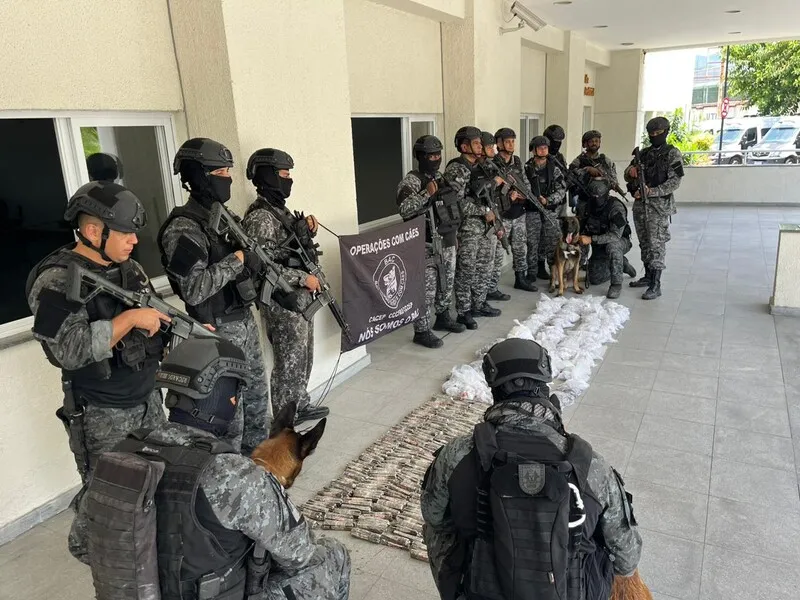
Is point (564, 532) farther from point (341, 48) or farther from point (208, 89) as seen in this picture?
point (341, 48)

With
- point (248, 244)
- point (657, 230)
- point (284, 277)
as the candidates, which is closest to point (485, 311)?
point (657, 230)

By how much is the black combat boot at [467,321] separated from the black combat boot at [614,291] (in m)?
1.93

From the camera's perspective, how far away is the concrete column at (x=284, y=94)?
385 centimetres

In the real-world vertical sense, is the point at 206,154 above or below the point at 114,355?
above

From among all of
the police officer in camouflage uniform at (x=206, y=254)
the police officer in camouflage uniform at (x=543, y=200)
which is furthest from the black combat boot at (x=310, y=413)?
the police officer in camouflage uniform at (x=543, y=200)

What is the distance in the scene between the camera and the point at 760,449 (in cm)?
383

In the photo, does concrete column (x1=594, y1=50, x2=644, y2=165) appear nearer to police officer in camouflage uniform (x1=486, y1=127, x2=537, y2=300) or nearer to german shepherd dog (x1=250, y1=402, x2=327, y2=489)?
police officer in camouflage uniform (x1=486, y1=127, x2=537, y2=300)

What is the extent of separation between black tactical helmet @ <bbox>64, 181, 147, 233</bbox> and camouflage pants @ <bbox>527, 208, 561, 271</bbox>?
6.20m

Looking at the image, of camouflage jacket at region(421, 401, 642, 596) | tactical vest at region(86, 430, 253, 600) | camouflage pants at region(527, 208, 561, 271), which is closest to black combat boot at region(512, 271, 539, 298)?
camouflage pants at region(527, 208, 561, 271)

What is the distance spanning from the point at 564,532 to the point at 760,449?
2.88 meters

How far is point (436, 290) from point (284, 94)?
2749mm

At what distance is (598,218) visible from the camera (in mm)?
7695

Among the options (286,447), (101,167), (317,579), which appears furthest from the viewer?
(101,167)

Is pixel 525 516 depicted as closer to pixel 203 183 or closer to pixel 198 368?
pixel 198 368
